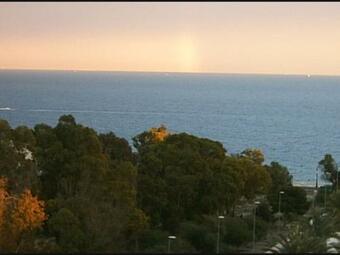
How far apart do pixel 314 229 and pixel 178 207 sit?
683 centimetres

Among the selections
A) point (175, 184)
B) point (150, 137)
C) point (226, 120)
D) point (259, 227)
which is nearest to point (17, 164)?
point (175, 184)

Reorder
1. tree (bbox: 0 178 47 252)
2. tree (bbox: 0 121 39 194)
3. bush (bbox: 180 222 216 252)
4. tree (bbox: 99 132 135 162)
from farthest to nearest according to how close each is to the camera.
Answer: tree (bbox: 99 132 135 162)
tree (bbox: 0 121 39 194)
bush (bbox: 180 222 216 252)
tree (bbox: 0 178 47 252)

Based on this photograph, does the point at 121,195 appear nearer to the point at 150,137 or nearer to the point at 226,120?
the point at 150,137

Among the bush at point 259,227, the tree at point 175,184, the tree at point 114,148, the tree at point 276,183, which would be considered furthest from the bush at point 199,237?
the tree at point 114,148

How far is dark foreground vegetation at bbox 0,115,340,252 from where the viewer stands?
19250mm

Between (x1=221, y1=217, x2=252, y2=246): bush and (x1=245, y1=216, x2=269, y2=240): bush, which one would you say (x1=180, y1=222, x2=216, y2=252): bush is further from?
(x1=245, y1=216, x2=269, y2=240): bush

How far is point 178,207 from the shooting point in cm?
2503

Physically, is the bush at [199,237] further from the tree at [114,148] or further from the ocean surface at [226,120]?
the ocean surface at [226,120]

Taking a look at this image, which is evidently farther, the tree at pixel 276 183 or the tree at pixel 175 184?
the tree at pixel 276 183

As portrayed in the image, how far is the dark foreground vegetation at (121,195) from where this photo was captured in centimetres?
1925

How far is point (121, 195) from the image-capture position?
2223 centimetres

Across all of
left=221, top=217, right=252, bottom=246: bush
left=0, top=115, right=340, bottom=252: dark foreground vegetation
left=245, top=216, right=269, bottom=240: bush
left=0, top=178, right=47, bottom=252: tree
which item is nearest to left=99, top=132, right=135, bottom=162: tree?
left=0, top=115, right=340, bottom=252: dark foreground vegetation

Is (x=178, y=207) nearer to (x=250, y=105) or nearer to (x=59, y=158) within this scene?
(x=59, y=158)

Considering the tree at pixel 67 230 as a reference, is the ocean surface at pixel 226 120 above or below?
above
